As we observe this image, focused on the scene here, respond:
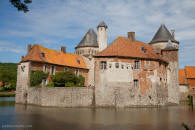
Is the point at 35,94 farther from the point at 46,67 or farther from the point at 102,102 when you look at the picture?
Answer: the point at 102,102

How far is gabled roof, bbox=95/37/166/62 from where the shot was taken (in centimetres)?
2461

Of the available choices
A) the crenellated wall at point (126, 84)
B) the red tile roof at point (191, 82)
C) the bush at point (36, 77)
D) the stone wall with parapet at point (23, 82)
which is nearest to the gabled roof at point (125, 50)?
the crenellated wall at point (126, 84)

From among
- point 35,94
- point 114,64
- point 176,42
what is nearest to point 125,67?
point 114,64

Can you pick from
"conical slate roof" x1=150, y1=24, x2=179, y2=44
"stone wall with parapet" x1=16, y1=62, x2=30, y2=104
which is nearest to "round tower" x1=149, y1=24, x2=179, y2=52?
"conical slate roof" x1=150, y1=24, x2=179, y2=44

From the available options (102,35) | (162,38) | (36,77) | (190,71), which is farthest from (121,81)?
(190,71)

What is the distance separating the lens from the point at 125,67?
24562 millimetres

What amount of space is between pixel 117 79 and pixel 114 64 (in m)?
2.03

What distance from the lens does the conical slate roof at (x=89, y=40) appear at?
143ft

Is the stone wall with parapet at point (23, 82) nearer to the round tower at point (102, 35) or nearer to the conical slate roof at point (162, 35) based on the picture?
the round tower at point (102, 35)

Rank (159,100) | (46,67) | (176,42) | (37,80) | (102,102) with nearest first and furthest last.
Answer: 1. (102,102)
2. (159,100)
3. (37,80)
4. (46,67)
5. (176,42)

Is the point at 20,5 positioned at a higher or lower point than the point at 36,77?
higher

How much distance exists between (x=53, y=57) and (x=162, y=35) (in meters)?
22.4

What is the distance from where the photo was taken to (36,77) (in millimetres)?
29359

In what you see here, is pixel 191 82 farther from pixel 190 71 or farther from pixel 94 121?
pixel 94 121
